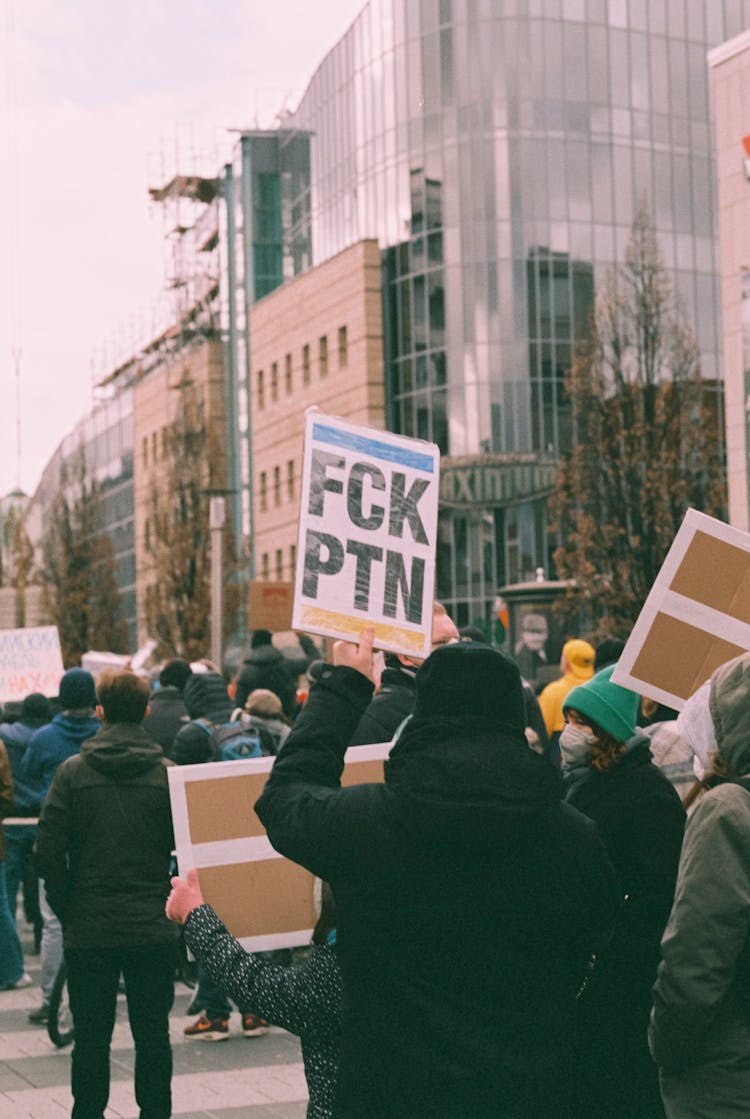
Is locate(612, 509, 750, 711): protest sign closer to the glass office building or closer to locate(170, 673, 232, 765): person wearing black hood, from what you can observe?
locate(170, 673, 232, 765): person wearing black hood

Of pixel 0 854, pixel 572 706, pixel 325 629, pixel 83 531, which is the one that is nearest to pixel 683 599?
pixel 572 706

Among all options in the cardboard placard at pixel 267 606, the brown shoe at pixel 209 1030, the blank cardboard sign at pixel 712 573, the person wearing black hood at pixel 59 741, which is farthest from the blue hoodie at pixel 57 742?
the cardboard placard at pixel 267 606

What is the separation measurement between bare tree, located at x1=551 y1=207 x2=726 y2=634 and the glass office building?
1813cm

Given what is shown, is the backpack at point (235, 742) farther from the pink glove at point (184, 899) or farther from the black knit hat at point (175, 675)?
the pink glove at point (184, 899)

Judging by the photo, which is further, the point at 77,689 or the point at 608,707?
the point at 77,689

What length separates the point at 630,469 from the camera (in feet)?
130

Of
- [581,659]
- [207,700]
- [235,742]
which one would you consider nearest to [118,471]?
[207,700]

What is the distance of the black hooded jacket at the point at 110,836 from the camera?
7.31m

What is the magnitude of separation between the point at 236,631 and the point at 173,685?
5082cm

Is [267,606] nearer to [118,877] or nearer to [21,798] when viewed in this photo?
[21,798]

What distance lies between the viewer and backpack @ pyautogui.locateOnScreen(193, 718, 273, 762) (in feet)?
37.8

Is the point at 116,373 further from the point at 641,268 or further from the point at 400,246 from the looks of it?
the point at 641,268

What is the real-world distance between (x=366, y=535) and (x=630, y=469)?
116 feet

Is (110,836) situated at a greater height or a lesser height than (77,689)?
lesser
